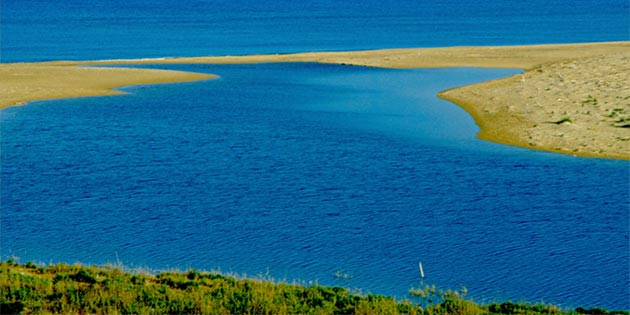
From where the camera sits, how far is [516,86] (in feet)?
170

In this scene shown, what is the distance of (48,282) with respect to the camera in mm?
18500

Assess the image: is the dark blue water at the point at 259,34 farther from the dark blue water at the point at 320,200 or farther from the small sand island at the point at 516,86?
the dark blue water at the point at 320,200

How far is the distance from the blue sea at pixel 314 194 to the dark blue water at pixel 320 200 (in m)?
0.08

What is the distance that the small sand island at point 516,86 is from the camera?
128 feet

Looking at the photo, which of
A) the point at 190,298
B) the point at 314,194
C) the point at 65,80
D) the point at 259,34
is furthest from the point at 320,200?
the point at 259,34

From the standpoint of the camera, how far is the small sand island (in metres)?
38.9

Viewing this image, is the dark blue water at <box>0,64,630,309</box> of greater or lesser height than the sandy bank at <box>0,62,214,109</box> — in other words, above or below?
below

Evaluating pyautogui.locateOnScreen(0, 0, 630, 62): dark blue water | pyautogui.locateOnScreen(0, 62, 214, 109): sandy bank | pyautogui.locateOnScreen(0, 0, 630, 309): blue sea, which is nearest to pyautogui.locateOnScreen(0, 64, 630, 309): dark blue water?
pyautogui.locateOnScreen(0, 0, 630, 309): blue sea

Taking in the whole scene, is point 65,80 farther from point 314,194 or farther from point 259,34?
point 259,34

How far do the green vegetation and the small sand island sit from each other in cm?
1926

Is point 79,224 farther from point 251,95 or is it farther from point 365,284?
point 251,95

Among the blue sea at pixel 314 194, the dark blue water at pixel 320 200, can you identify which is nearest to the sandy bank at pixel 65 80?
the blue sea at pixel 314 194

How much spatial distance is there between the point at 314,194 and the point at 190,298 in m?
11.9

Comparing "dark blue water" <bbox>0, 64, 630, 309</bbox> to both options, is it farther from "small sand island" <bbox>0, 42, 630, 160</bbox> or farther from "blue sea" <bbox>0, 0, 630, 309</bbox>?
"small sand island" <bbox>0, 42, 630, 160</bbox>
